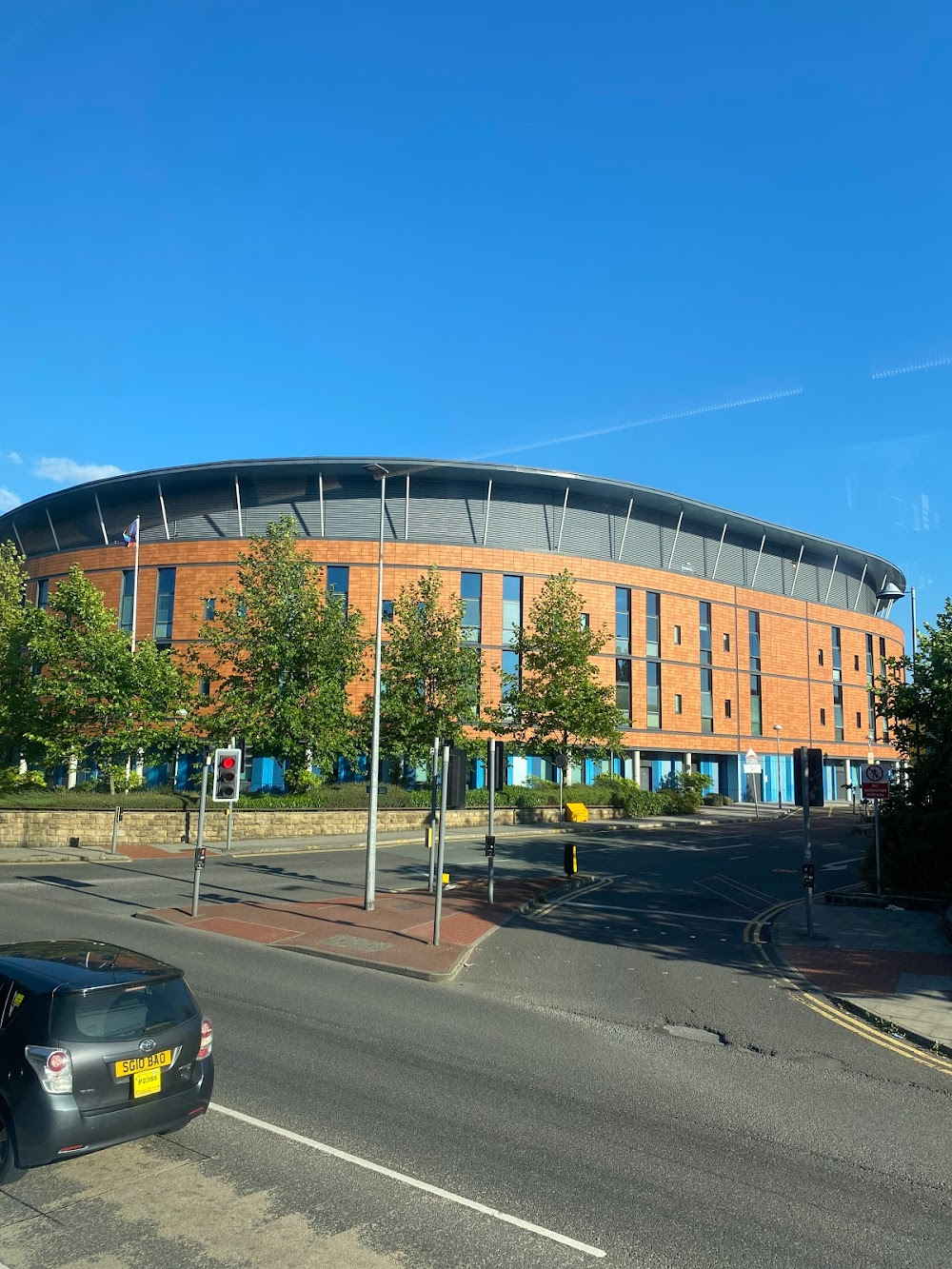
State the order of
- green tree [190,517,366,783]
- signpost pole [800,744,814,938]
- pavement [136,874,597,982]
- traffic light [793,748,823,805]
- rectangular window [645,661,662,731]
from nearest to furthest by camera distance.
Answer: pavement [136,874,597,982] → signpost pole [800,744,814,938] → traffic light [793,748,823,805] → green tree [190,517,366,783] → rectangular window [645,661,662,731]

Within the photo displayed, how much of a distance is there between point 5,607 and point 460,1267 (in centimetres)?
4150

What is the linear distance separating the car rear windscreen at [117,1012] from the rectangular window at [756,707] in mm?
63741

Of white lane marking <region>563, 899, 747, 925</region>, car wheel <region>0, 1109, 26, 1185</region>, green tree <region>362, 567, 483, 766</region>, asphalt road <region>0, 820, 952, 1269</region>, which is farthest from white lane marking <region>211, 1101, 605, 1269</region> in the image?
green tree <region>362, 567, 483, 766</region>

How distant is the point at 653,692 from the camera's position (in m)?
60.4

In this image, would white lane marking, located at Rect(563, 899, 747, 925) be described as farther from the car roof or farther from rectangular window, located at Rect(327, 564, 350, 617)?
rectangular window, located at Rect(327, 564, 350, 617)

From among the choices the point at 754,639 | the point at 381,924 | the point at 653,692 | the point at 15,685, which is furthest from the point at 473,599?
the point at 381,924

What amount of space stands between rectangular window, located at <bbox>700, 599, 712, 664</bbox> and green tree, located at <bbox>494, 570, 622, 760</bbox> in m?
18.2

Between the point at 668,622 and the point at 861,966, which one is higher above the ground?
the point at 668,622

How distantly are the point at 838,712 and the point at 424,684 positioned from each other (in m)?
43.8

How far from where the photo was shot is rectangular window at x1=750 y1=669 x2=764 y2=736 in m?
66.3

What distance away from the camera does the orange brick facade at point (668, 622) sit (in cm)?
5412

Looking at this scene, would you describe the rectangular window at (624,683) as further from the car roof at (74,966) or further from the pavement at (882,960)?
the car roof at (74,966)

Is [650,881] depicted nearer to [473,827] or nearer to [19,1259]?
[473,827]

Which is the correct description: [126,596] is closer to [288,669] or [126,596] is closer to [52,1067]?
[288,669]
